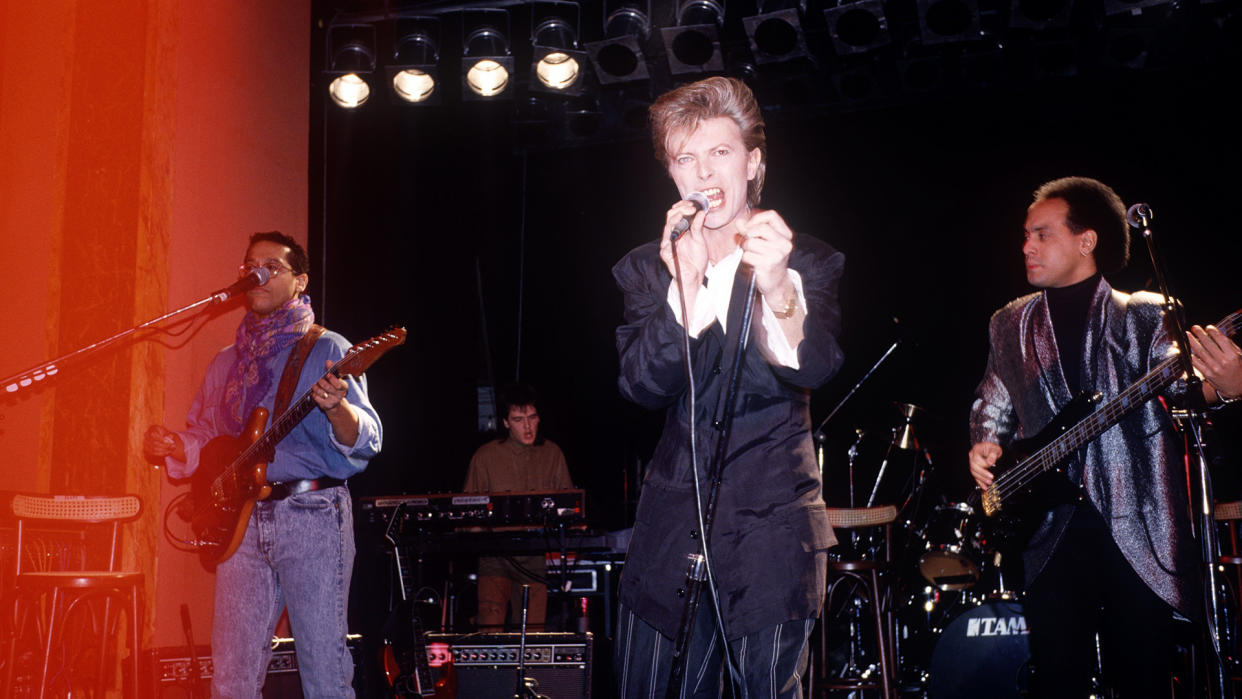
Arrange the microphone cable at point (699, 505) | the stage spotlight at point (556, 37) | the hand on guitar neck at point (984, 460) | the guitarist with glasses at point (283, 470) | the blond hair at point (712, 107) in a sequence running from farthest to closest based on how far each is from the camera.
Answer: the stage spotlight at point (556, 37) < the guitarist with glasses at point (283, 470) < the hand on guitar neck at point (984, 460) < the blond hair at point (712, 107) < the microphone cable at point (699, 505)

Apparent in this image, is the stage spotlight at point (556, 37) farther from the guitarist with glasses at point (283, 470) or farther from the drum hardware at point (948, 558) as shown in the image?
the drum hardware at point (948, 558)

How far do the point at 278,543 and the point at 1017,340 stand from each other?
2.72m

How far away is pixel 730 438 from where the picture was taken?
1.81 metres

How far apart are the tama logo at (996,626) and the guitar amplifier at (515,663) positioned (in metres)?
1.86

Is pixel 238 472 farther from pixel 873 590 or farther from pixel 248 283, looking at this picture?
pixel 873 590

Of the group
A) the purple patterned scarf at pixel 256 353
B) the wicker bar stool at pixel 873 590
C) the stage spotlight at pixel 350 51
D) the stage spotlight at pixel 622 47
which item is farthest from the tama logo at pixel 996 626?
the stage spotlight at pixel 350 51

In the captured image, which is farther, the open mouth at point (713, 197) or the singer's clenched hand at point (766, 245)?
the open mouth at point (713, 197)

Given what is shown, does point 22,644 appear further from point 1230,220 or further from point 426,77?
point 1230,220

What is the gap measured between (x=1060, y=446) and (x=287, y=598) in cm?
271

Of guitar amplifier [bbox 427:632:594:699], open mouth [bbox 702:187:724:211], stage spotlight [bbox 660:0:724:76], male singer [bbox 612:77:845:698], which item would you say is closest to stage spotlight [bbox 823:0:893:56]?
stage spotlight [bbox 660:0:724:76]

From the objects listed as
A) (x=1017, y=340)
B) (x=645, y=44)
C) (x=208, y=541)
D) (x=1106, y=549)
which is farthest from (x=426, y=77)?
(x=1106, y=549)

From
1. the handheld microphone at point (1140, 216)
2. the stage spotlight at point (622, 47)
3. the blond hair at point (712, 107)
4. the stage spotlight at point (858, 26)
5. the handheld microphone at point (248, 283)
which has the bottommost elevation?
the handheld microphone at point (1140, 216)

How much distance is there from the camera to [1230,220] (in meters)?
6.36

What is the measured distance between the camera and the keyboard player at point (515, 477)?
253 inches
